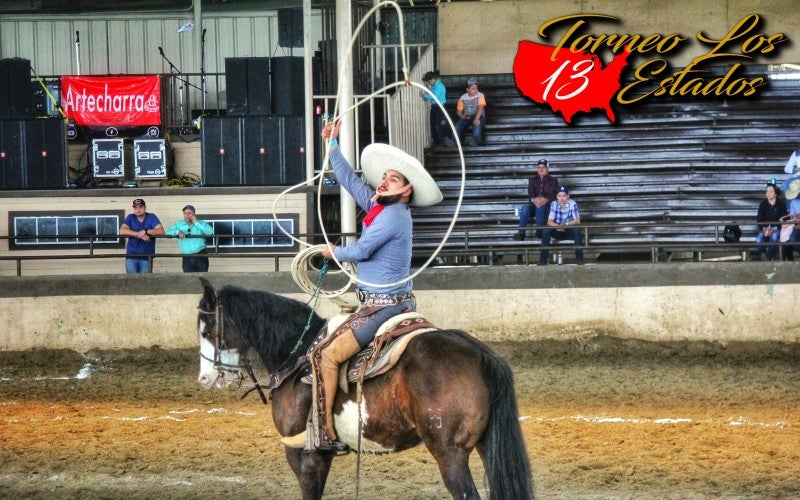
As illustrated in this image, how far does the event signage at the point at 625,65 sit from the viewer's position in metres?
21.5

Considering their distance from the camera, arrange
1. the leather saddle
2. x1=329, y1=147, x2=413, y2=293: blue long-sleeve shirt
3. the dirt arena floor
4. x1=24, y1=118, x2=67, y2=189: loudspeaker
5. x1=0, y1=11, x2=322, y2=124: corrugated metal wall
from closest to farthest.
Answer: the leather saddle
x1=329, y1=147, x2=413, y2=293: blue long-sleeve shirt
the dirt arena floor
x1=24, y1=118, x2=67, y2=189: loudspeaker
x1=0, y1=11, x2=322, y2=124: corrugated metal wall

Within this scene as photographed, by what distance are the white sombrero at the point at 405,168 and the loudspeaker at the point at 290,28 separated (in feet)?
39.0

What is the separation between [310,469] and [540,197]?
10763 mm

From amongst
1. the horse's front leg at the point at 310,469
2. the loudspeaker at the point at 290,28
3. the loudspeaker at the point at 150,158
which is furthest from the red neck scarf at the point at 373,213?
the loudspeaker at the point at 290,28

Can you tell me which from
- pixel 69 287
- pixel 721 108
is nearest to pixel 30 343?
pixel 69 287

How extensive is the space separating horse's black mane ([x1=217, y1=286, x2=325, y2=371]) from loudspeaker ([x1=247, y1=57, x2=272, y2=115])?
1091 cm

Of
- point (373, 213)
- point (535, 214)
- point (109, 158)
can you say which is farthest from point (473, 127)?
point (373, 213)

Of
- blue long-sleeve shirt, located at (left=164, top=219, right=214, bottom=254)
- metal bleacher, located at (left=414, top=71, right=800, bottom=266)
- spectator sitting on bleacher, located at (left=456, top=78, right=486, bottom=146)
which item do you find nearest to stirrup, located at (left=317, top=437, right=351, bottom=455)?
blue long-sleeve shirt, located at (left=164, top=219, right=214, bottom=254)

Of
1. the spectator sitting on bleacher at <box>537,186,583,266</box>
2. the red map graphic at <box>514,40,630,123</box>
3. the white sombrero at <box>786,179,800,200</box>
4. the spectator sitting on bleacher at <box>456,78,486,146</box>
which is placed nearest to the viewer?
the spectator sitting on bleacher at <box>537,186,583,266</box>

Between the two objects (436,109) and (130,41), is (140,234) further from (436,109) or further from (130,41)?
(130,41)

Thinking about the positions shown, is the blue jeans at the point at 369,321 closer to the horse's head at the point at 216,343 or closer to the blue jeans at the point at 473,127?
the horse's head at the point at 216,343

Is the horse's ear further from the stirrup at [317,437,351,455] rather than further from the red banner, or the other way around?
the red banner

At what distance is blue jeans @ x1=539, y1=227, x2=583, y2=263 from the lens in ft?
46.8

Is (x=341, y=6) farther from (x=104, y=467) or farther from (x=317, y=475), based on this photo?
(x=317, y=475)
